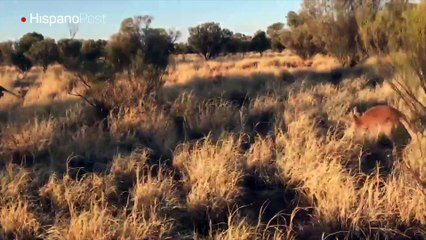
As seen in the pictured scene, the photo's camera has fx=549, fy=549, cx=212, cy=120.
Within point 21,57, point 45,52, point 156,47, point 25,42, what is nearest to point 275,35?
point 25,42

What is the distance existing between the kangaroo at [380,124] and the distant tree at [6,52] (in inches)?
1472

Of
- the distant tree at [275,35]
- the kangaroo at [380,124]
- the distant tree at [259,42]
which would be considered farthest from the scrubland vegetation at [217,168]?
the distant tree at [259,42]

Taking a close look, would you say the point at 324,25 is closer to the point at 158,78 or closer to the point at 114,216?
the point at 158,78

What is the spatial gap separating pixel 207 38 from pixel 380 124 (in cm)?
3999

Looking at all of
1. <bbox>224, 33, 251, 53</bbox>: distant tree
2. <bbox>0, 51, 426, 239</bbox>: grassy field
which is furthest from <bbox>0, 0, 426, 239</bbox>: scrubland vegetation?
<bbox>224, 33, 251, 53</bbox>: distant tree

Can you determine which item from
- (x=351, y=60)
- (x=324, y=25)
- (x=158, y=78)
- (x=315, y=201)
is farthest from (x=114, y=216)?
(x=324, y=25)

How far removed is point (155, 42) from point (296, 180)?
10694mm

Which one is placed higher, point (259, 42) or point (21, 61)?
point (259, 42)

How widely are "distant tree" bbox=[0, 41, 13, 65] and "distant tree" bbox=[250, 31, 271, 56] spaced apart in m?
26.5

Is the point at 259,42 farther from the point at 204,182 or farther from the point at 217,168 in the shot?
the point at 204,182

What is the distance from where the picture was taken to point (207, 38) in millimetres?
48156

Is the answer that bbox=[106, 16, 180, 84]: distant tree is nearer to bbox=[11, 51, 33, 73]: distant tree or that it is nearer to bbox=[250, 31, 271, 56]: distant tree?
bbox=[11, 51, 33, 73]: distant tree

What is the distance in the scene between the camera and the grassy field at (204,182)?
569cm

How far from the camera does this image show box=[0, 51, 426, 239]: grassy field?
5688 mm
